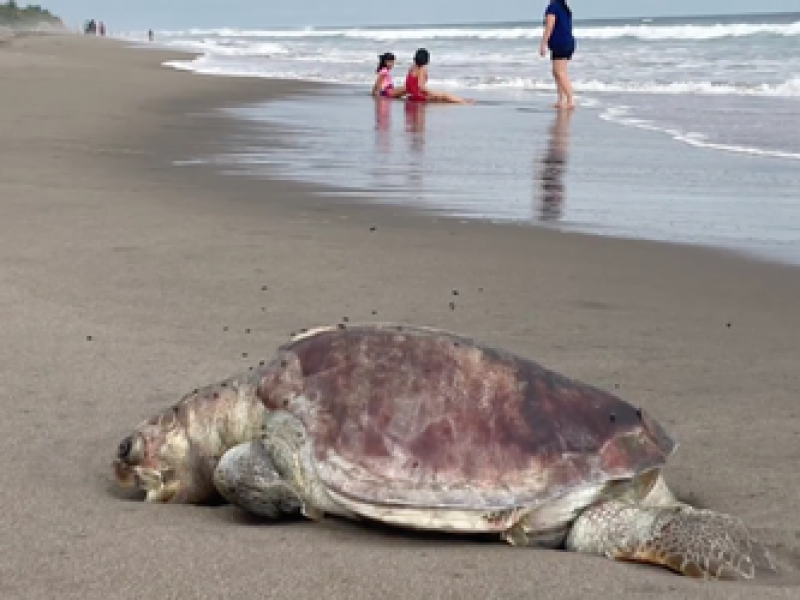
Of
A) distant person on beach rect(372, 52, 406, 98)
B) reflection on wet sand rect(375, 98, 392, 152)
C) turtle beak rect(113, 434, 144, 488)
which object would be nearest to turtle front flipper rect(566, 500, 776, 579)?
turtle beak rect(113, 434, 144, 488)

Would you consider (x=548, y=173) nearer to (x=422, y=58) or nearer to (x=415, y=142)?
(x=415, y=142)

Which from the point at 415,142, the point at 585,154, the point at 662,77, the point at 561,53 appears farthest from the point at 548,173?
the point at 662,77

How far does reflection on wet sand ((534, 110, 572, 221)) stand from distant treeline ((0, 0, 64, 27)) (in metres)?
73.3

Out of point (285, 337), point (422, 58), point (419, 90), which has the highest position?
point (422, 58)

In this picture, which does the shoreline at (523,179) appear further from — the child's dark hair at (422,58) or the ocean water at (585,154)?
the child's dark hair at (422,58)

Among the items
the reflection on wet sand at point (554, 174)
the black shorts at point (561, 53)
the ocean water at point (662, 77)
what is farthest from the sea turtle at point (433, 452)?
the black shorts at point (561, 53)

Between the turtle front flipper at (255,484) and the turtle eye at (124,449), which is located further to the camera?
the turtle eye at (124,449)

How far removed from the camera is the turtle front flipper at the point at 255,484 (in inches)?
124

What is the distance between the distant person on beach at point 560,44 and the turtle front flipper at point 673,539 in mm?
15770

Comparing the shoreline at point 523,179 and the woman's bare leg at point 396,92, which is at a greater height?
the woman's bare leg at point 396,92

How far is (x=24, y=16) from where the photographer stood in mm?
88062

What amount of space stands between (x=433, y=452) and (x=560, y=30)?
1684 centimetres

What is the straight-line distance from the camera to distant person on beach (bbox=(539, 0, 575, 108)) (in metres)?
18.6

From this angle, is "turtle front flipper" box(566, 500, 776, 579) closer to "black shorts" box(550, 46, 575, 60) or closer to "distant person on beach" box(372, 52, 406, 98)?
"black shorts" box(550, 46, 575, 60)
